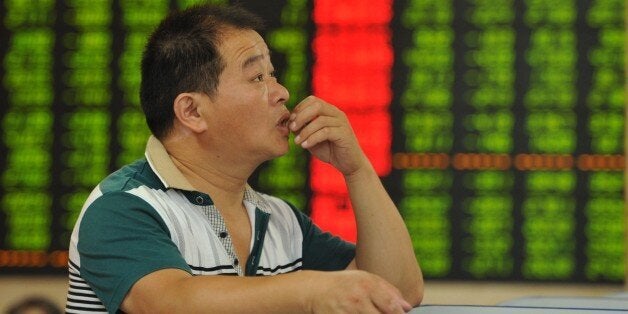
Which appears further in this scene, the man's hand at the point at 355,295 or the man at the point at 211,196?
the man at the point at 211,196

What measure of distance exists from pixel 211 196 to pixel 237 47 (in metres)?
0.22

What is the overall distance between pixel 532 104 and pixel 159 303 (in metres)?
1.57

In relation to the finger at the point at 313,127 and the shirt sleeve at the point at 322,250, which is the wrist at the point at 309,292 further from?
the shirt sleeve at the point at 322,250

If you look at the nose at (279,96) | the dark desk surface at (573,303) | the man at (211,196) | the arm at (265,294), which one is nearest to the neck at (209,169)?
the man at (211,196)

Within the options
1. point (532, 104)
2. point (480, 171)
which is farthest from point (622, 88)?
point (480, 171)

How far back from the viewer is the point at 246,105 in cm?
133

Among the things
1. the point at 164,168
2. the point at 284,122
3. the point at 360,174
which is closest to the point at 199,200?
the point at 164,168

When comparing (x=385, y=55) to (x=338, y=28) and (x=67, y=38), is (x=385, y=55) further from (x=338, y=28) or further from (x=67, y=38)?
(x=67, y=38)

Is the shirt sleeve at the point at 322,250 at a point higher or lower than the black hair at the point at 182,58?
lower

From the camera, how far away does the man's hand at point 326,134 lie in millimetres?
1365

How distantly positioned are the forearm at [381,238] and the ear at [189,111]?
0.85ft

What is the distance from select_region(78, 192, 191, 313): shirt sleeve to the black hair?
0.24 m

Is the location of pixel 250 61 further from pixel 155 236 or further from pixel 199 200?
pixel 155 236

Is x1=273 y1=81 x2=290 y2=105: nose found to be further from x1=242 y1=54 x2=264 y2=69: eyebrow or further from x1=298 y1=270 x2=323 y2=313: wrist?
x1=298 y1=270 x2=323 y2=313: wrist
